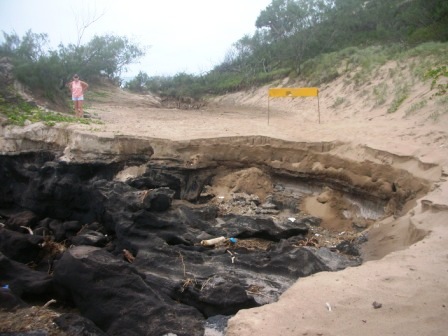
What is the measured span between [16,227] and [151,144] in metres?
2.87

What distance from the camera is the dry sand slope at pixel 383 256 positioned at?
11.2 ft

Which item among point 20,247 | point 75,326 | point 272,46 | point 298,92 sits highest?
point 272,46

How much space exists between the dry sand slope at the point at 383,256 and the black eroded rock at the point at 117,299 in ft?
2.92

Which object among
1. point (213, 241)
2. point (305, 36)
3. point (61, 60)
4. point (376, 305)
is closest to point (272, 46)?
point (305, 36)

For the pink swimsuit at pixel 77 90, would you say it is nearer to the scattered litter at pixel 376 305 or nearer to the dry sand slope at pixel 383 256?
the dry sand slope at pixel 383 256

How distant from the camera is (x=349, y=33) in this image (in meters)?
25.2

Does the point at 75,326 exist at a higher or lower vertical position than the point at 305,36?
lower

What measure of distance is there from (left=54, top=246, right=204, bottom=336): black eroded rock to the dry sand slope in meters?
0.89

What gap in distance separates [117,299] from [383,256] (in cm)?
317

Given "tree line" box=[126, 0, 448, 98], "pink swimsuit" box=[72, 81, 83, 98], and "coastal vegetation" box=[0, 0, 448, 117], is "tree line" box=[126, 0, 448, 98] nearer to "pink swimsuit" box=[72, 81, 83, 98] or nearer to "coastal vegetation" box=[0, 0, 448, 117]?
"coastal vegetation" box=[0, 0, 448, 117]

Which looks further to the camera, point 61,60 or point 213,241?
point 61,60

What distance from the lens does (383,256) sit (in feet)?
18.7

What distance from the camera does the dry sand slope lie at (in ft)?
11.2

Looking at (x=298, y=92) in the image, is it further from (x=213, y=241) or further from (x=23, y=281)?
(x=23, y=281)
